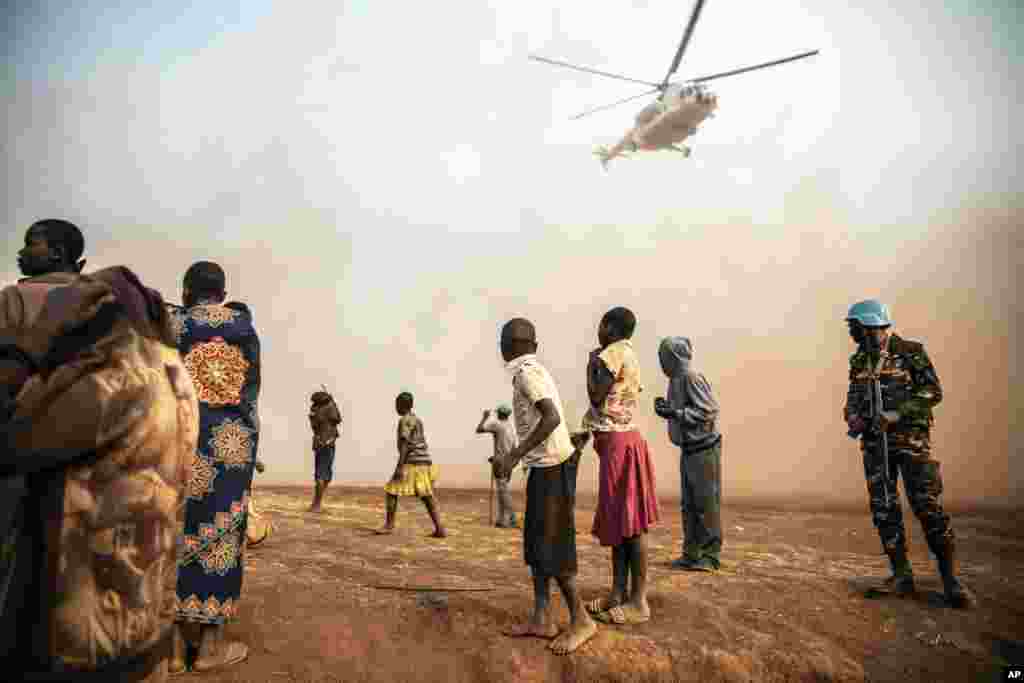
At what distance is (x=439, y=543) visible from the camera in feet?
22.7

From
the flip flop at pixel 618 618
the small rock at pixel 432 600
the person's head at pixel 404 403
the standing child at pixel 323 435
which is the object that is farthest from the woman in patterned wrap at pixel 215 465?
the standing child at pixel 323 435

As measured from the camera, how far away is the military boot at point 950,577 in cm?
436

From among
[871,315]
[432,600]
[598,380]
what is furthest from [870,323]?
[432,600]

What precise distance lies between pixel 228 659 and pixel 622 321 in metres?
3.03

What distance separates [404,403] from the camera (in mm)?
7625

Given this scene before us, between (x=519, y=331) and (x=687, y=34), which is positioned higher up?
(x=687, y=34)

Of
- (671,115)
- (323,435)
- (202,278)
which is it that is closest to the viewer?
(202,278)

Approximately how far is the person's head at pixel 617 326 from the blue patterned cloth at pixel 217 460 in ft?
7.27

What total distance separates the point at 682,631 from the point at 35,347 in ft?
12.3

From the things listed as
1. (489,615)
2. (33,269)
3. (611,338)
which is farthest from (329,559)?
(33,269)

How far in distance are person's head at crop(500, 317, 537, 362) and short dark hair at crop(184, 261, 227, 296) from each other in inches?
63.7

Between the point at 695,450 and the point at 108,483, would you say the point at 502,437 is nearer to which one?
the point at 695,450

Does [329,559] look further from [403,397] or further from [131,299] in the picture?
[131,299]

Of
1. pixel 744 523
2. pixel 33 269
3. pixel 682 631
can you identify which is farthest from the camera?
pixel 744 523
